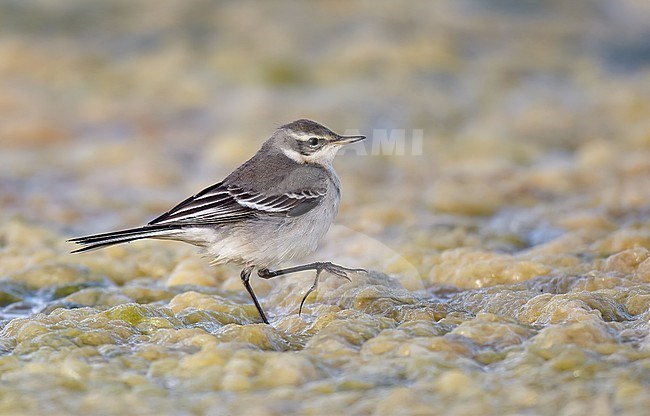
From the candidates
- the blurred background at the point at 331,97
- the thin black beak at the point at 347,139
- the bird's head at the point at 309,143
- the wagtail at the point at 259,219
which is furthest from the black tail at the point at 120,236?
the blurred background at the point at 331,97

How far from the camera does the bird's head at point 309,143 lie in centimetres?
644

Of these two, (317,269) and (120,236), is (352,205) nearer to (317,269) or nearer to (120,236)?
(317,269)

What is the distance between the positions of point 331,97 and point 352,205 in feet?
10.3

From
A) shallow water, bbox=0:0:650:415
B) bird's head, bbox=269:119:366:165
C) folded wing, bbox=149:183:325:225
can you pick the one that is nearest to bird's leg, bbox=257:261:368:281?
shallow water, bbox=0:0:650:415

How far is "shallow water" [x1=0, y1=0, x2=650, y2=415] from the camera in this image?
4332 millimetres

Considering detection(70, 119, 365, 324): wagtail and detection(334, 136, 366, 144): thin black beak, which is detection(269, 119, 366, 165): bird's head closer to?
detection(334, 136, 366, 144): thin black beak

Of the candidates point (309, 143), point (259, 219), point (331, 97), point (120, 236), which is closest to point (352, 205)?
point (309, 143)

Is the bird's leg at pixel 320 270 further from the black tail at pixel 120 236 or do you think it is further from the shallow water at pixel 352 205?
the black tail at pixel 120 236

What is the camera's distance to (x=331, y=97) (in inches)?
453

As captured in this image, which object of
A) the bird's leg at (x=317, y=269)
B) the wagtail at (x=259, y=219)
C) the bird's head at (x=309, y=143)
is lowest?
the bird's leg at (x=317, y=269)

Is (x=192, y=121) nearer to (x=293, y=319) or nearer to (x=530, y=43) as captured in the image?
(x=530, y=43)

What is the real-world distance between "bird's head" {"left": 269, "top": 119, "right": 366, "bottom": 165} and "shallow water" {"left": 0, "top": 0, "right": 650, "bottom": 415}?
2.72 ft

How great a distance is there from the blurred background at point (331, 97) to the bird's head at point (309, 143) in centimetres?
134

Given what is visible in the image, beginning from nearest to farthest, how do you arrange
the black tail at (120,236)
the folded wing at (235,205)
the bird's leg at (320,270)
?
1. the black tail at (120,236)
2. the folded wing at (235,205)
3. the bird's leg at (320,270)
